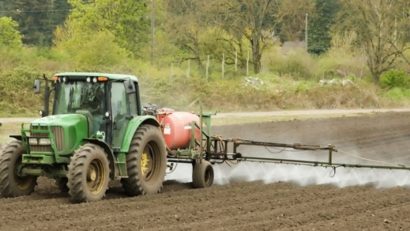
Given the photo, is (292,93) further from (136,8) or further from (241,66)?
(136,8)

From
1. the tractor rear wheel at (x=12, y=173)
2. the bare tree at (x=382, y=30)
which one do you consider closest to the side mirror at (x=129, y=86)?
the tractor rear wheel at (x=12, y=173)

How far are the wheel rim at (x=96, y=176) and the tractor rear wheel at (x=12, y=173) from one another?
1.31 meters

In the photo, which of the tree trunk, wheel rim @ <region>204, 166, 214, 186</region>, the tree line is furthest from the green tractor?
the tree trunk

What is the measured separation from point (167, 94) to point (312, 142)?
11.7m

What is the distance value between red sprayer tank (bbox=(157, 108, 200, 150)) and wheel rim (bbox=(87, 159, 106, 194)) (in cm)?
232

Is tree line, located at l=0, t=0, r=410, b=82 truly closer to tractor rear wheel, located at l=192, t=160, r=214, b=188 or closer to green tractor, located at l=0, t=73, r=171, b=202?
tractor rear wheel, located at l=192, t=160, r=214, b=188

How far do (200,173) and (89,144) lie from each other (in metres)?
3.01

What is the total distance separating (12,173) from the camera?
12477 mm

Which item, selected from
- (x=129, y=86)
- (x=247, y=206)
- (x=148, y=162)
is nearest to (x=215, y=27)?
(x=148, y=162)

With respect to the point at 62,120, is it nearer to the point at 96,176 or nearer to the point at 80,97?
the point at 80,97

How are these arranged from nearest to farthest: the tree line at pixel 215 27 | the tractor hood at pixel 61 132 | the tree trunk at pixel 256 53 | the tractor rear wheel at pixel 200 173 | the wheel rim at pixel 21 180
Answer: the tractor hood at pixel 61 132
the wheel rim at pixel 21 180
the tractor rear wheel at pixel 200 173
the tree line at pixel 215 27
the tree trunk at pixel 256 53

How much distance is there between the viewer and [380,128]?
2995 cm

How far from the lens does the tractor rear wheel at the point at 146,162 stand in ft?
41.7

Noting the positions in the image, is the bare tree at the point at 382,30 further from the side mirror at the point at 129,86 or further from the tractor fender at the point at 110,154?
the tractor fender at the point at 110,154
